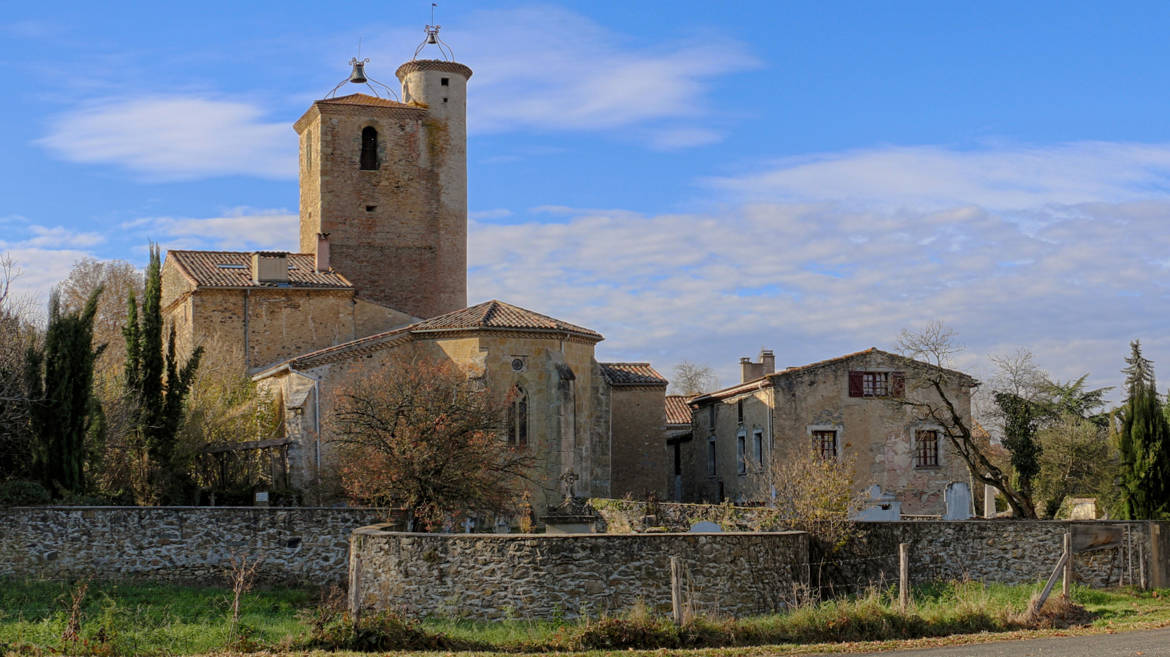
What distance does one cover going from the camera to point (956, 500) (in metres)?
37.6

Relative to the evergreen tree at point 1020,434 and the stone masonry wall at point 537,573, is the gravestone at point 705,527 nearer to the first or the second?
the stone masonry wall at point 537,573

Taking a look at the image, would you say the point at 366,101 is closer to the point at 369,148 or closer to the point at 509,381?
the point at 369,148

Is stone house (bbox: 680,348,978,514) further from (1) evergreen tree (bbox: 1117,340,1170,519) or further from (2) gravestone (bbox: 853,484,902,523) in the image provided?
(1) evergreen tree (bbox: 1117,340,1170,519)

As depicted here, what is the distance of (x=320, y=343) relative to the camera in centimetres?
4056

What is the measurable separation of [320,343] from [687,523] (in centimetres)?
1793

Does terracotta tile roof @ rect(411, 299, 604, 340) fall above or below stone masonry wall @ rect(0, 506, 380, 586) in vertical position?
above

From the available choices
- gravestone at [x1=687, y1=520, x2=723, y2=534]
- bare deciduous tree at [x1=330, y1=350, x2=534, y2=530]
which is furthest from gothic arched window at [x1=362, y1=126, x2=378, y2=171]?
gravestone at [x1=687, y1=520, x2=723, y2=534]

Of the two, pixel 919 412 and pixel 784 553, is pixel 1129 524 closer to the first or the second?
pixel 784 553

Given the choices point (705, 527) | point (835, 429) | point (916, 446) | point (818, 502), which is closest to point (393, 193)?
point (835, 429)

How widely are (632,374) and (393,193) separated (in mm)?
12674

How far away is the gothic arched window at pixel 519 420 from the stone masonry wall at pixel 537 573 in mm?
16409

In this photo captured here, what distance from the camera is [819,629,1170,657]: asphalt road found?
15.1 m

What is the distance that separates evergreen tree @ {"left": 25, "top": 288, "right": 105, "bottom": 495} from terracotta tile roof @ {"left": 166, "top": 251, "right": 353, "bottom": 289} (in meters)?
12.3

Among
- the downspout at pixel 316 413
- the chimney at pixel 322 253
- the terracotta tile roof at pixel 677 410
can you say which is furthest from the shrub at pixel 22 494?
the terracotta tile roof at pixel 677 410
